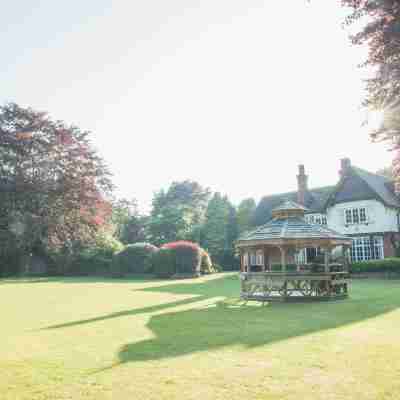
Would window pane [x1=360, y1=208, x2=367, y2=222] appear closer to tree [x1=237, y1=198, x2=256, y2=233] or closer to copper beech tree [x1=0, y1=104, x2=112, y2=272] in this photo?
tree [x1=237, y1=198, x2=256, y2=233]

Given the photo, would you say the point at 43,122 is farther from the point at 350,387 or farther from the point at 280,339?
the point at 350,387

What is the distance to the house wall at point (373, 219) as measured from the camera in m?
36.6

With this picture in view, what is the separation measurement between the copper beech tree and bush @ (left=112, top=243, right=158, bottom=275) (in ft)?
13.2

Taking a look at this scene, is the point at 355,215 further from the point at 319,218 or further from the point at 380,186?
the point at 319,218

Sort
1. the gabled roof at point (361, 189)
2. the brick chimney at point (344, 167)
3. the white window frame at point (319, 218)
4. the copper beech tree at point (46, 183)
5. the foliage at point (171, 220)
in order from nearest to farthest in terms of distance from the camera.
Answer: the copper beech tree at point (46, 183), the gabled roof at point (361, 189), the brick chimney at point (344, 167), the white window frame at point (319, 218), the foliage at point (171, 220)

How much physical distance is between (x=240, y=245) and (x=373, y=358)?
11859mm

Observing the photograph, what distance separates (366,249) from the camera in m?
37.5

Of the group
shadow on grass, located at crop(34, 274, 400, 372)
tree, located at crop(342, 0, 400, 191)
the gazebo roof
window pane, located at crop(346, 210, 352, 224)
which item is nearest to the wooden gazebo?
the gazebo roof

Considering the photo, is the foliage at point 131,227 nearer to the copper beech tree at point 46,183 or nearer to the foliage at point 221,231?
the foliage at point 221,231

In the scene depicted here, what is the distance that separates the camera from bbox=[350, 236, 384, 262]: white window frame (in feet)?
121

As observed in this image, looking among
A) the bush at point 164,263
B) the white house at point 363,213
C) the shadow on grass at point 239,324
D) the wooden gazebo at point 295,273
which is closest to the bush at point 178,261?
the bush at point 164,263

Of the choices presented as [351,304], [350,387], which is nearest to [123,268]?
[351,304]

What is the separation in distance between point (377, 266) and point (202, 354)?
92.1 feet

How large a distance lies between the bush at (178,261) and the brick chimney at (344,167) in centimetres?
1572
